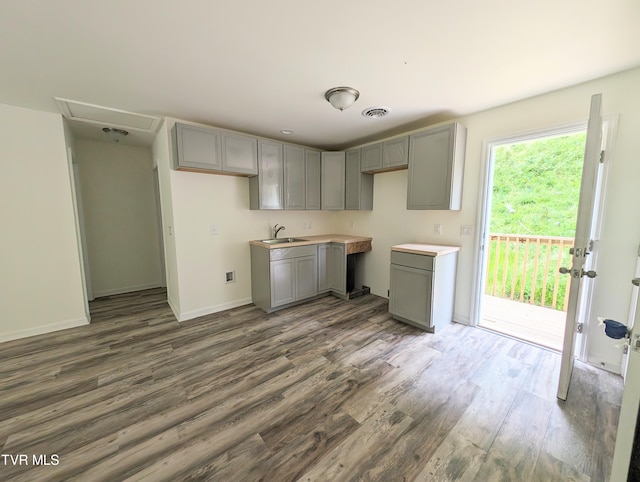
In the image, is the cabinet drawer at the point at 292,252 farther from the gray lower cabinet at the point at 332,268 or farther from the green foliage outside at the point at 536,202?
the green foliage outside at the point at 536,202

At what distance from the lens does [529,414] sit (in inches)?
65.4

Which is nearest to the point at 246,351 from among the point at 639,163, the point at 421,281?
the point at 421,281

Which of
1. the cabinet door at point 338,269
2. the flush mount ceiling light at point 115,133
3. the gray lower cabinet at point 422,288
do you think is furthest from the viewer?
the cabinet door at point 338,269

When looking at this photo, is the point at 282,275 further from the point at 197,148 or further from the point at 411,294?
the point at 197,148

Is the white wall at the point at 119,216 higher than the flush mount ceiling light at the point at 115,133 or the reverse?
the reverse

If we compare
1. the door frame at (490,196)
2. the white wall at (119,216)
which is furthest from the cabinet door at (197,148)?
the door frame at (490,196)

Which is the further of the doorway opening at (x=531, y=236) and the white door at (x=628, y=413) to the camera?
the doorway opening at (x=531, y=236)

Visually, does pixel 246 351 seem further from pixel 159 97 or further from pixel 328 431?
pixel 159 97

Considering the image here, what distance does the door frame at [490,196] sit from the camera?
199 cm

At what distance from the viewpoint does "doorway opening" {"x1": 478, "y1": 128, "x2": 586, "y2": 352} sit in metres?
2.98

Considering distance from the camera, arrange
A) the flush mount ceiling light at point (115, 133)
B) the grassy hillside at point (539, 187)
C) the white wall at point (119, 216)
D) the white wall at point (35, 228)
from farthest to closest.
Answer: the white wall at point (119, 216) → the grassy hillside at point (539, 187) → the flush mount ceiling light at point (115, 133) → the white wall at point (35, 228)

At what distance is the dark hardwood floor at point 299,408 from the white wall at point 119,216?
5.11 ft

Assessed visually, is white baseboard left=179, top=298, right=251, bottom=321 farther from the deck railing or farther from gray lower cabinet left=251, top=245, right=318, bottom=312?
the deck railing

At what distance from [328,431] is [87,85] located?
3.28 metres
